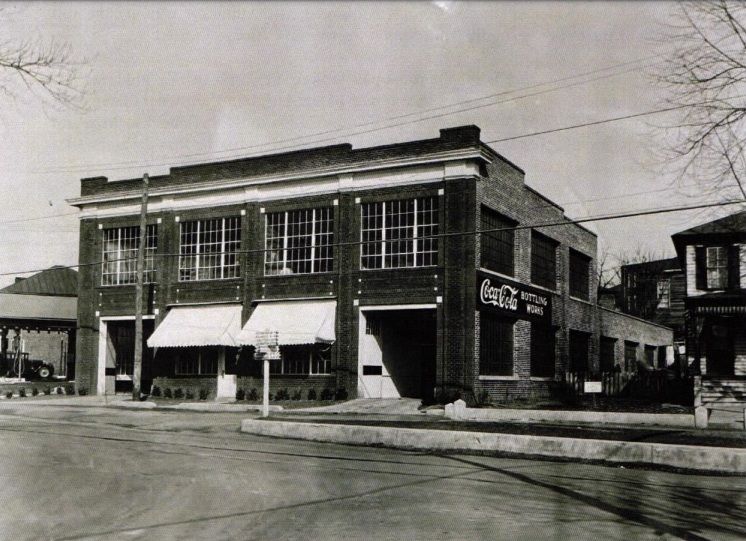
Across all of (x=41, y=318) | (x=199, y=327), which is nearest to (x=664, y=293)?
(x=199, y=327)

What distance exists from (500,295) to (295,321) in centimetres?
799

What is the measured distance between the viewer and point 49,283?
67.4 metres

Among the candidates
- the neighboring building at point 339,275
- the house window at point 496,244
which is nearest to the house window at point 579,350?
the neighboring building at point 339,275

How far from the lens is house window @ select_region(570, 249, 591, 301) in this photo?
42.2 metres

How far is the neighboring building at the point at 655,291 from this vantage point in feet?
215

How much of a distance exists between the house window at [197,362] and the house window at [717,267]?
68.1 feet

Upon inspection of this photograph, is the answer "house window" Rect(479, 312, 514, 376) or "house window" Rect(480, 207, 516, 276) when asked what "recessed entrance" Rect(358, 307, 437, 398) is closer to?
"house window" Rect(479, 312, 514, 376)

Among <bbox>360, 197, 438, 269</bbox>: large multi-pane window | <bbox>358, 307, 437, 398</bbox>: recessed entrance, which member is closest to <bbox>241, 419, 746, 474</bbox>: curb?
<bbox>358, 307, 437, 398</bbox>: recessed entrance

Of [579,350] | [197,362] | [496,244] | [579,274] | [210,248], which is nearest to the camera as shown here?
[496,244]

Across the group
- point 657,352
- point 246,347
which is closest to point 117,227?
point 246,347

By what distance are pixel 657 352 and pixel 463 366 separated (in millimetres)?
33631

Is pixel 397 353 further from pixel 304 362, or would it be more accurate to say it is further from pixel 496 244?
pixel 496 244

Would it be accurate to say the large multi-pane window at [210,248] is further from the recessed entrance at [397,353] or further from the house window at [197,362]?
the recessed entrance at [397,353]

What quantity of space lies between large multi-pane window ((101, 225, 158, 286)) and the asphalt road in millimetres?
20770
